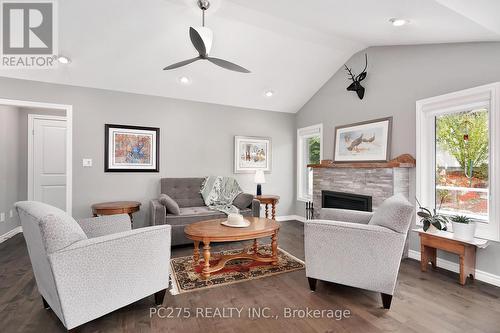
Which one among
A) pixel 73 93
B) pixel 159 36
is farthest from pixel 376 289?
pixel 73 93

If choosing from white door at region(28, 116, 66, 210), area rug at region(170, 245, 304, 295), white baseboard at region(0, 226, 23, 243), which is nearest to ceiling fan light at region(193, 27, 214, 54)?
area rug at region(170, 245, 304, 295)

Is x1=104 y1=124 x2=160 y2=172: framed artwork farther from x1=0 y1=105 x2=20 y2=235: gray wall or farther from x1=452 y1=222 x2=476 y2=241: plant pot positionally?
x1=452 y1=222 x2=476 y2=241: plant pot

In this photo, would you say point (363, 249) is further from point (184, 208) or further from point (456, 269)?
point (184, 208)

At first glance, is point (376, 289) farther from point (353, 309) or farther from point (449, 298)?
point (449, 298)

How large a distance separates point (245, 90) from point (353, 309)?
375cm

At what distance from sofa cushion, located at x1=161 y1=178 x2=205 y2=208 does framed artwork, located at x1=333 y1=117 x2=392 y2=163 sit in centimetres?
247

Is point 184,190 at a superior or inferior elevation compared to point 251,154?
inferior

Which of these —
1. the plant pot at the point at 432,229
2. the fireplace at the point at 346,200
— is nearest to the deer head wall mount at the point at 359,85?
the fireplace at the point at 346,200

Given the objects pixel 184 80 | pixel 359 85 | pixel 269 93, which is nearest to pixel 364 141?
pixel 359 85

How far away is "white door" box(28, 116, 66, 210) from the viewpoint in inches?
175

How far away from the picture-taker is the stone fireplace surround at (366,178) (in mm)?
3283

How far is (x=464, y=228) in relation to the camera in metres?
2.54

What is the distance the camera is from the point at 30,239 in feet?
5.89

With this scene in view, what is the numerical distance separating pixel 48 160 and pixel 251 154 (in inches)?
147
